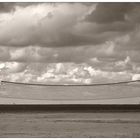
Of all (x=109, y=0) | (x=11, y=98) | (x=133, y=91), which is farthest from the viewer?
(x=11, y=98)

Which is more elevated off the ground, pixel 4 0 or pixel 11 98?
pixel 4 0

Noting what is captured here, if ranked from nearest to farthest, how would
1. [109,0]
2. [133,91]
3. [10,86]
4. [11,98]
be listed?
[109,0], [10,86], [133,91], [11,98]

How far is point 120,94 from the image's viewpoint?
12875 cm

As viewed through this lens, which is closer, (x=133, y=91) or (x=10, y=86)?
(x=10, y=86)

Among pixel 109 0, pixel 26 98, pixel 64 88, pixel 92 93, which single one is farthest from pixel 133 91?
pixel 109 0

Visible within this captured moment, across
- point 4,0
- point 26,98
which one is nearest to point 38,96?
point 26,98

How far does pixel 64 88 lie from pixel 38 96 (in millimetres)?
8693

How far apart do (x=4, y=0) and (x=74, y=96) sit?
113791 mm

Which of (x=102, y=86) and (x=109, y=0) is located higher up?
(x=109, y=0)

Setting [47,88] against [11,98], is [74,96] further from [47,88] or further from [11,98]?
[11,98]

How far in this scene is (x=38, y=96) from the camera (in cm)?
13150

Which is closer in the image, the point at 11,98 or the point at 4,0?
the point at 4,0

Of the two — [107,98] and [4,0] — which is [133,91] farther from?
[4,0]

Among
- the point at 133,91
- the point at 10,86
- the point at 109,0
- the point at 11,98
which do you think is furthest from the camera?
the point at 11,98
